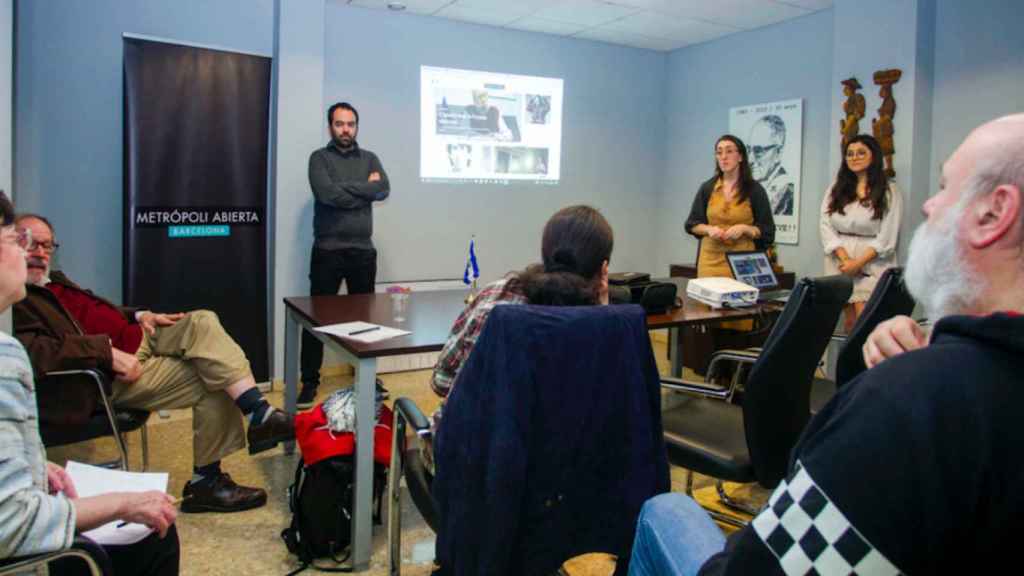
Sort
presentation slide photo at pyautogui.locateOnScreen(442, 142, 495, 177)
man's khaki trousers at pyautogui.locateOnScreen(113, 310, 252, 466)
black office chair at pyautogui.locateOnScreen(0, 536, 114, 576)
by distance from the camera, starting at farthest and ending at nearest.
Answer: presentation slide photo at pyautogui.locateOnScreen(442, 142, 495, 177), man's khaki trousers at pyautogui.locateOnScreen(113, 310, 252, 466), black office chair at pyautogui.locateOnScreen(0, 536, 114, 576)

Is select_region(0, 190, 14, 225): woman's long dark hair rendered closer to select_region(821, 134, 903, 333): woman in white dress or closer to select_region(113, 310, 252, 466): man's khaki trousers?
select_region(113, 310, 252, 466): man's khaki trousers

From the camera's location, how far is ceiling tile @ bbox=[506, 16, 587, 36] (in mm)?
5148

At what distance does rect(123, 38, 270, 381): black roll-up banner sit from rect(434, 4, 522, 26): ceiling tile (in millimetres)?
1382

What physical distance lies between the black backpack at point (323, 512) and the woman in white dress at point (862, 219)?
295cm

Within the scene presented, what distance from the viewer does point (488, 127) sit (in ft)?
17.6

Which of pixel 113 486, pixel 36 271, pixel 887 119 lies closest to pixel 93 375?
pixel 36 271

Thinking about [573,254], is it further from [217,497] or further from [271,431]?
[217,497]

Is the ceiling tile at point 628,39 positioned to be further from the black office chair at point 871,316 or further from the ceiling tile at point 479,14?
the black office chair at point 871,316

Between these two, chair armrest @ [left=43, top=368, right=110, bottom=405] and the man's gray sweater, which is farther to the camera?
the man's gray sweater

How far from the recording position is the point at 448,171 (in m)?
5.24

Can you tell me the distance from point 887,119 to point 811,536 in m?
4.33

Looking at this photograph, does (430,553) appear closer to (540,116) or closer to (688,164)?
(540,116)

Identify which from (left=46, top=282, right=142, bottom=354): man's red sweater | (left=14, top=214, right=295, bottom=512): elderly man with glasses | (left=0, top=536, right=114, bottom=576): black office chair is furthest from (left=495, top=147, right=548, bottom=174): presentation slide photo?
(left=0, top=536, right=114, bottom=576): black office chair

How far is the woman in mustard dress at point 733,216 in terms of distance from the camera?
3.96 meters
